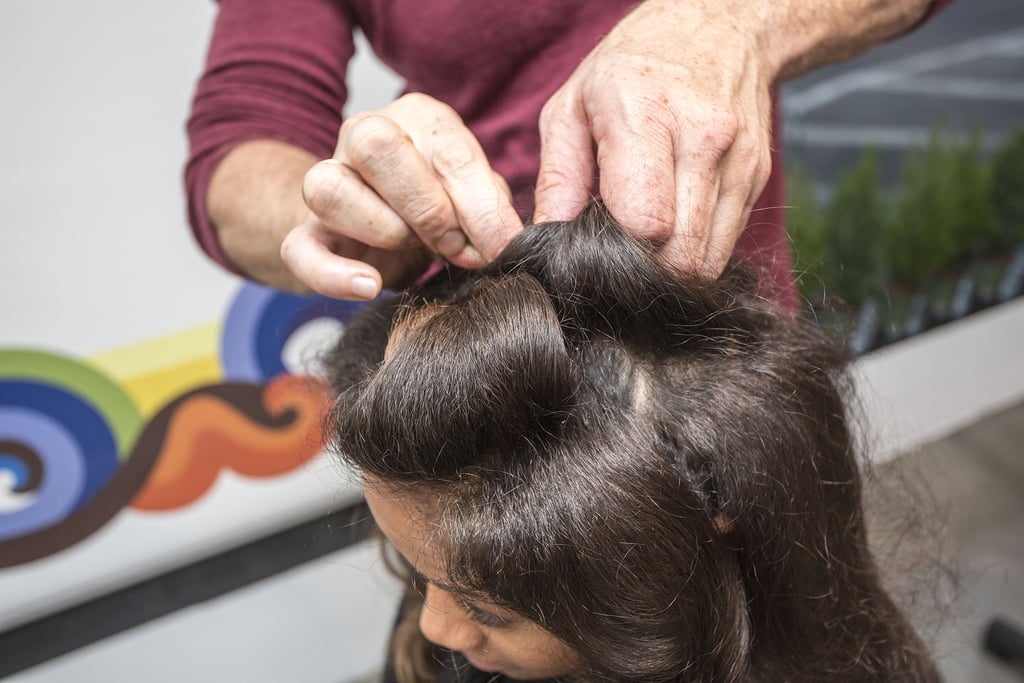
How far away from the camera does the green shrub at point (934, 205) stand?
2.20 metres

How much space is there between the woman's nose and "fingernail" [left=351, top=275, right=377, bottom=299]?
23 cm

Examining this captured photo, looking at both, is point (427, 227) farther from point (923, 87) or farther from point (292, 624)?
point (923, 87)

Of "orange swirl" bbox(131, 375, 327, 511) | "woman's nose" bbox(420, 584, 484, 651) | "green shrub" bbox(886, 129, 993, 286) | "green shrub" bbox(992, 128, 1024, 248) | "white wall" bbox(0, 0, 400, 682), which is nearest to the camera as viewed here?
"woman's nose" bbox(420, 584, 484, 651)

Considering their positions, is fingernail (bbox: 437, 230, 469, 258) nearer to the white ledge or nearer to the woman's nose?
the woman's nose

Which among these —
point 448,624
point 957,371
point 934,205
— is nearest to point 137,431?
point 448,624

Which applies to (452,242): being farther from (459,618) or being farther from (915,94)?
(915,94)

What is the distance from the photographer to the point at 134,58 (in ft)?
3.96

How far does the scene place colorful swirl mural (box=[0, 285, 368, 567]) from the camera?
4.24ft

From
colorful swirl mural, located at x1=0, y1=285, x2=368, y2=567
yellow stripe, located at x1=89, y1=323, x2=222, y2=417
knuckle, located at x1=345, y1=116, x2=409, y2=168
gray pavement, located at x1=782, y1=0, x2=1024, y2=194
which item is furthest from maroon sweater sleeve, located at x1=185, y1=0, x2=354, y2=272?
gray pavement, located at x1=782, y1=0, x2=1024, y2=194

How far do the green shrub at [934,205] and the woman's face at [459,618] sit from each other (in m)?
2.03

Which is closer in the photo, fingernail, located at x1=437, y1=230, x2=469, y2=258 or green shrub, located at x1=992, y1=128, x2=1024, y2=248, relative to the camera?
fingernail, located at x1=437, y1=230, x2=469, y2=258

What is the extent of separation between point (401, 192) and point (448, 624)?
335mm

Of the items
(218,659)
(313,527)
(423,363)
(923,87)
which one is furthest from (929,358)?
(423,363)

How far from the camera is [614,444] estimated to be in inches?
19.1
